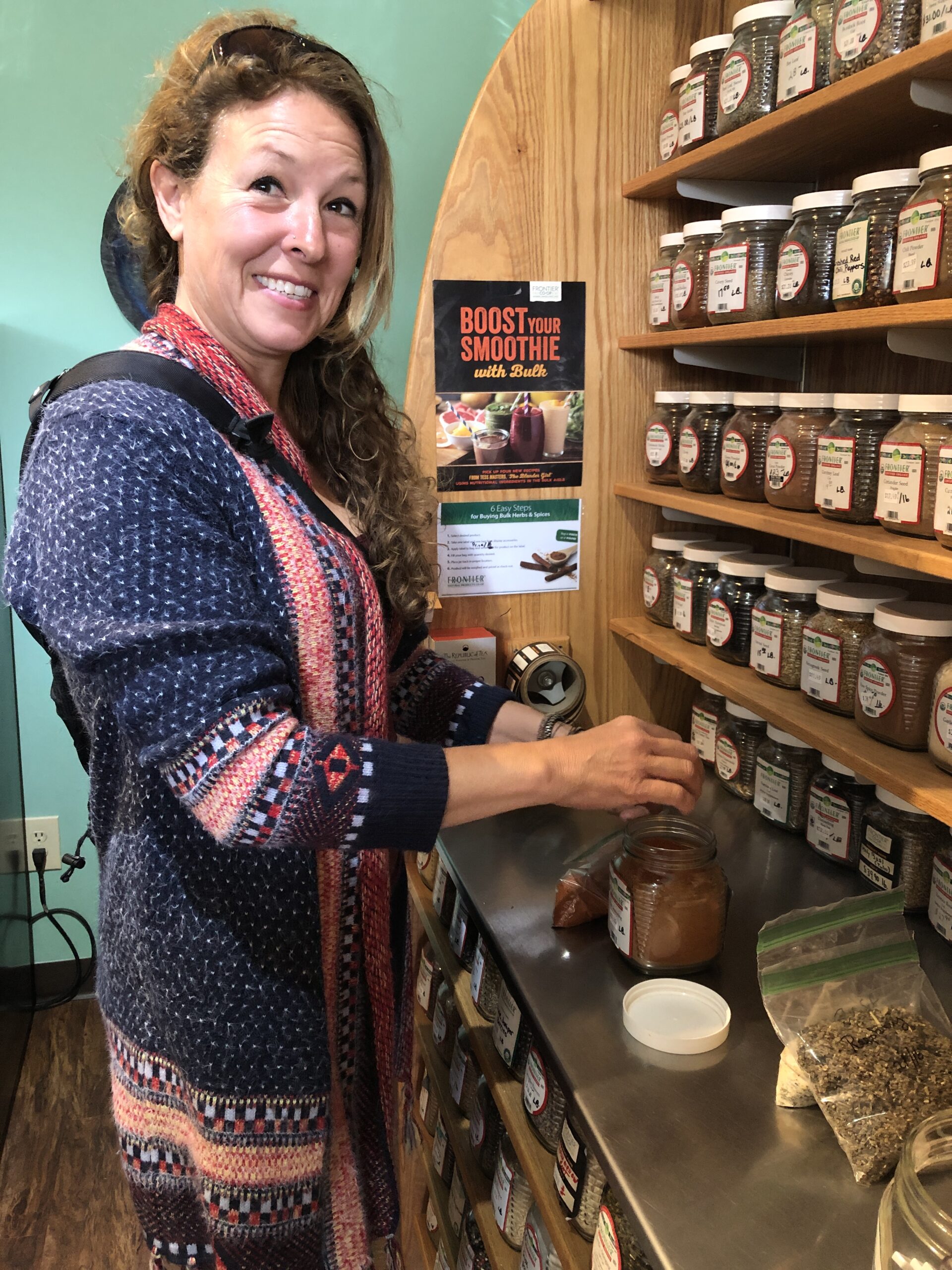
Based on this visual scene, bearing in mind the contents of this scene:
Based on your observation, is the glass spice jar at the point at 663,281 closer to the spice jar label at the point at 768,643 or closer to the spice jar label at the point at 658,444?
A: the spice jar label at the point at 658,444

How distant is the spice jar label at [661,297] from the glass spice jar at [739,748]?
61cm

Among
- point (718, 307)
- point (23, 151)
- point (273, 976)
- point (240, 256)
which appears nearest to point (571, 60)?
point (718, 307)

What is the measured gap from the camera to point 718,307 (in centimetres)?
132

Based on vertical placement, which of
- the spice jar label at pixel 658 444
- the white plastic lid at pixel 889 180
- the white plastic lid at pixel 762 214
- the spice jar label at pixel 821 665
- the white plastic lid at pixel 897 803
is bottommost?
the white plastic lid at pixel 897 803

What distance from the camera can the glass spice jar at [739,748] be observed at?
1468mm

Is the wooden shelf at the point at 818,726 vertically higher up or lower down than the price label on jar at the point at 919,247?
lower down

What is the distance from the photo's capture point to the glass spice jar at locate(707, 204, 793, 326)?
1.25 meters

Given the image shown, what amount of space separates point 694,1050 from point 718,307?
91 centimetres

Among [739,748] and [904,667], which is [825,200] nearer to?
[904,667]

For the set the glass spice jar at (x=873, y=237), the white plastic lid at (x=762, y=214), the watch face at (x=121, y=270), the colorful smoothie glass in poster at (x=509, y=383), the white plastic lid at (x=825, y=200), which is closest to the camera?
the glass spice jar at (x=873, y=237)

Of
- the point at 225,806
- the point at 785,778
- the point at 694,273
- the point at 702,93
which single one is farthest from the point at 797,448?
the point at 225,806

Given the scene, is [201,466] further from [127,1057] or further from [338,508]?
[127,1057]

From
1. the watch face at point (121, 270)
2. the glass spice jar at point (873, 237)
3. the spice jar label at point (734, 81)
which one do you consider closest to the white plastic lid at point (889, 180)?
the glass spice jar at point (873, 237)

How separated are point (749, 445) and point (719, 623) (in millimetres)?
264
